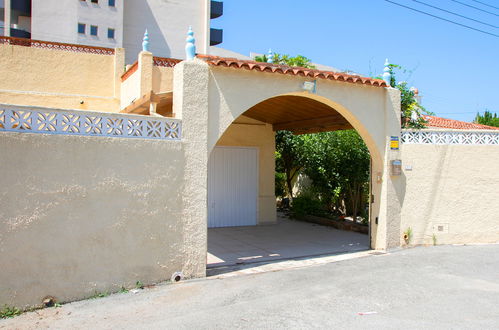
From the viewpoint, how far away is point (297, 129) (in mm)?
12945

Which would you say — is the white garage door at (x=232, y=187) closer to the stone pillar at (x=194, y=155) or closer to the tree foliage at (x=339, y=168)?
the tree foliage at (x=339, y=168)

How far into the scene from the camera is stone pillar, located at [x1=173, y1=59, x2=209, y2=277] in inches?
265

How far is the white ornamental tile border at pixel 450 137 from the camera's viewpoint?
30.9ft

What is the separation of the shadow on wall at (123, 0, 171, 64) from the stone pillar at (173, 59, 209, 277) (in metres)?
25.4

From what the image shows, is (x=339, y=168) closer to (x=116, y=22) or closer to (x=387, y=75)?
(x=387, y=75)

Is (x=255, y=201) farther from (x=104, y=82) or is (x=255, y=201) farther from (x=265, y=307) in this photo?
(x=265, y=307)

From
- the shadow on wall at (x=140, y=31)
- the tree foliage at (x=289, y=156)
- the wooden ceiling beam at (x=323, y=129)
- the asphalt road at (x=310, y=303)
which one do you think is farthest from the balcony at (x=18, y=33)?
the asphalt road at (x=310, y=303)

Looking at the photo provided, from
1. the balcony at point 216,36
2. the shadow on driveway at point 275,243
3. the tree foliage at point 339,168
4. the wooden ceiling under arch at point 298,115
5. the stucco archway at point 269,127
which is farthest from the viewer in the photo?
the balcony at point 216,36

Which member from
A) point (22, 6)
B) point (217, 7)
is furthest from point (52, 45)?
point (217, 7)

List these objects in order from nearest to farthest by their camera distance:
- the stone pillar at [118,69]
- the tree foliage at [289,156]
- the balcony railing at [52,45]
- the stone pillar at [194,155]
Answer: the stone pillar at [194,155] < the balcony railing at [52,45] < the stone pillar at [118,69] < the tree foliage at [289,156]

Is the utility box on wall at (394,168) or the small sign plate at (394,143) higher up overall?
the small sign plate at (394,143)

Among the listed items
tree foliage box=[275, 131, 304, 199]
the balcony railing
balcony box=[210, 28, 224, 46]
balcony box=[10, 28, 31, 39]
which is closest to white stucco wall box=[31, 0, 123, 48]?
balcony box=[10, 28, 31, 39]

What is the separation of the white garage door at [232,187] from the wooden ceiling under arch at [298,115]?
1.23 meters

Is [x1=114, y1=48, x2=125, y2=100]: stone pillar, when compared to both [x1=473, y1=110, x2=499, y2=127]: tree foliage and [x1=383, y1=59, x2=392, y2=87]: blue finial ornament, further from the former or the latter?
[x1=473, y1=110, x2=499, y2=127]: tree foliage
